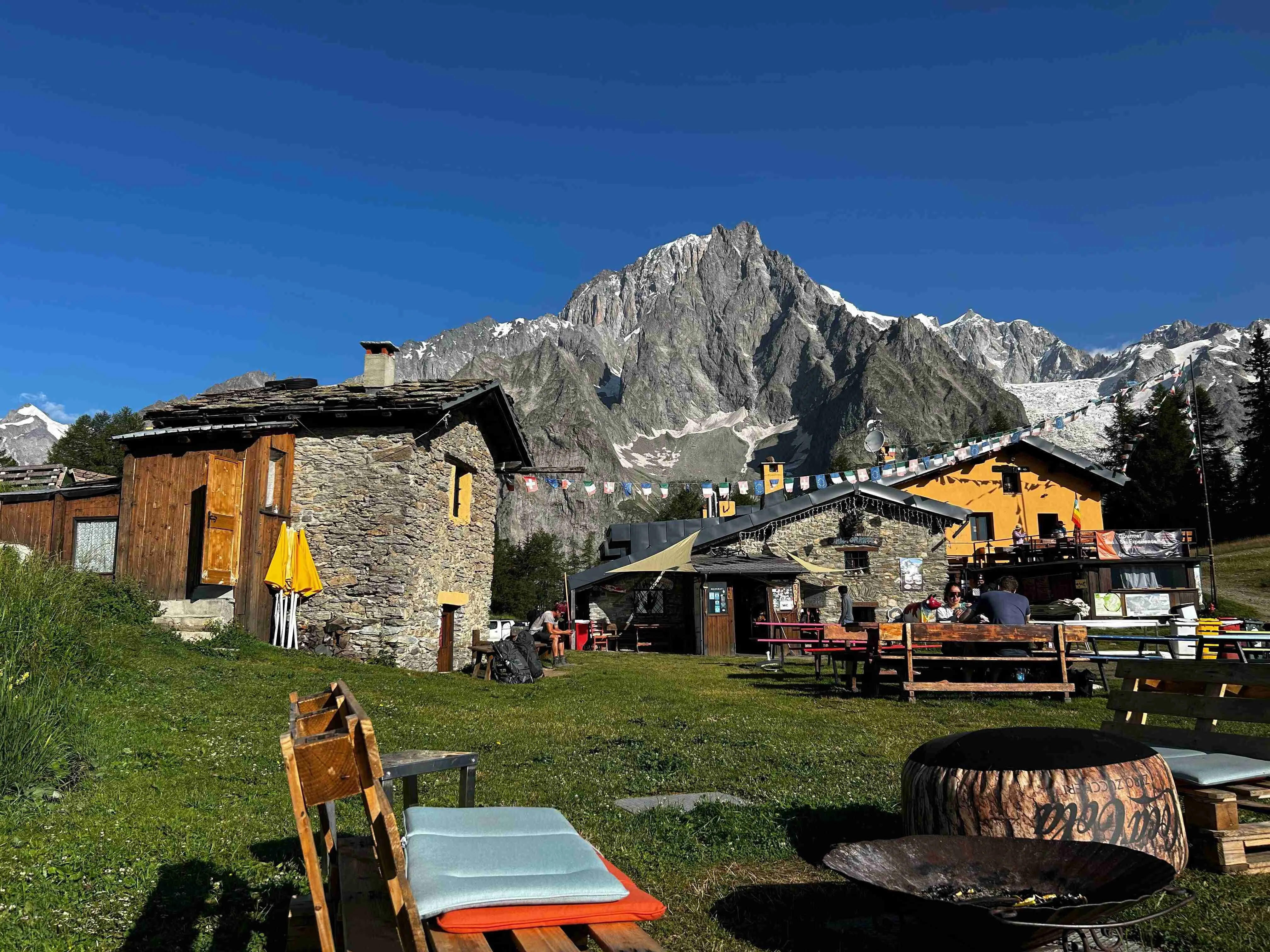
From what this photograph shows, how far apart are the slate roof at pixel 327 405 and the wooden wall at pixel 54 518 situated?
179cm

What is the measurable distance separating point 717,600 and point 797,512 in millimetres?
5067

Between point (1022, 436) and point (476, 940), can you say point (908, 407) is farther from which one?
point (476, 940)

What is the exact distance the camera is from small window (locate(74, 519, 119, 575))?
605 inches

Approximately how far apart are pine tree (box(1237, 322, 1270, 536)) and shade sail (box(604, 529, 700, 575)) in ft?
155

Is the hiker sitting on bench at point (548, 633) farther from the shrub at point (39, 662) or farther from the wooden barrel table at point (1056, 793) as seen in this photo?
the wooden barrel table at point (1056, 793)

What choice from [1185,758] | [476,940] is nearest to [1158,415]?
[1185,758]

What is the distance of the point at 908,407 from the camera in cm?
13812

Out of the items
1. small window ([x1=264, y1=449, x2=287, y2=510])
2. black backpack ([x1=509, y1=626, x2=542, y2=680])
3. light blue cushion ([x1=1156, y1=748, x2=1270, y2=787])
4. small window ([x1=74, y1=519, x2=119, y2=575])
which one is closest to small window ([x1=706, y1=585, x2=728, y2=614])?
black backpack ([x1=509, y1=626, x2=542, y2=680])

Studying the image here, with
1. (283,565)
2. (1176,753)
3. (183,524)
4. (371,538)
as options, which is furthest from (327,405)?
(1176,753)

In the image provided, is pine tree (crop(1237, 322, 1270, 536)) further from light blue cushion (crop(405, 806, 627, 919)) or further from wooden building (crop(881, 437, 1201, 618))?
light blue cushion (crop(405, 806, 627, 919))

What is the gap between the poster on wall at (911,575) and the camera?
26.8 metres

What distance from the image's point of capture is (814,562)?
26.6 meters

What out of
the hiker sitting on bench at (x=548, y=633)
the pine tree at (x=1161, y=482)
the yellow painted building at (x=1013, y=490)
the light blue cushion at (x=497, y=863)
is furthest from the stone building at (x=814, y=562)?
the pine tree at (x=1161, y=482)

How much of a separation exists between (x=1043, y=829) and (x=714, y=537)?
22.7 m
